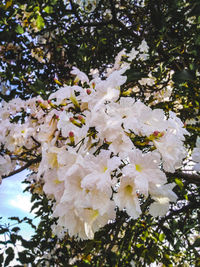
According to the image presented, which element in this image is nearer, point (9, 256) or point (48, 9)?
point (9, 256)

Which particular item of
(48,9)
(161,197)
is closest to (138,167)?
(161,197)

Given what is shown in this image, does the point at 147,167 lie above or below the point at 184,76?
below

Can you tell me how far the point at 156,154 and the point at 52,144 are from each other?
385 mm

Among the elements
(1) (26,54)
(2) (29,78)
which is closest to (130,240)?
(2) (29,78)

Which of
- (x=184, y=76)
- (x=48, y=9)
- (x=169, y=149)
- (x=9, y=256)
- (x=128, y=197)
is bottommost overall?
(x=9, y=256)

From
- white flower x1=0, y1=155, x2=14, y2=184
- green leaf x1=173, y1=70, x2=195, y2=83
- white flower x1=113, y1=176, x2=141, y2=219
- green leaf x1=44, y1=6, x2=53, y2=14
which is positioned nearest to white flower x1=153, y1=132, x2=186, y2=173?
white flower x1=113, y1=176, x2=141, y2=219

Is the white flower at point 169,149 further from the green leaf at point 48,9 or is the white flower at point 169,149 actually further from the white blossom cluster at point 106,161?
the green leaf at point 48,9

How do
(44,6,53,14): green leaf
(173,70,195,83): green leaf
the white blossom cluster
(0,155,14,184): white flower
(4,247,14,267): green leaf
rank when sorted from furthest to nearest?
(44,6,53,14): green leaf < (0,155,14,184): white flower < (4,247,14,267): green leaf < (173,70,195,83): green leaf < the white blossom cluster

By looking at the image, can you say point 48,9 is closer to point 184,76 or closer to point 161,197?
point 184,76

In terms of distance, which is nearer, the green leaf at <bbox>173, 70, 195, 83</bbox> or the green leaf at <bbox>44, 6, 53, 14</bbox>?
the green leaf at <bbox>173, 70, 195, 83</bbox>

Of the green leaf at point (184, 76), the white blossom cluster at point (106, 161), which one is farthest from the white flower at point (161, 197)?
the green leaf at point (184, 76)

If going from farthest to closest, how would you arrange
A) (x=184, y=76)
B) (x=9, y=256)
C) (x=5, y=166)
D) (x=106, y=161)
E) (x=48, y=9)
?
(x=48, y=9) → (x=5, y=166) → (x=9, y=256) → (x=184, y=76) → (x=106, y=161)

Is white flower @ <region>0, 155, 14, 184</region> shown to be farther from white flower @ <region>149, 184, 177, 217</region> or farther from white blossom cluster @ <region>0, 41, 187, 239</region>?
white flower @ <region>149, 184, 177, 217</region>

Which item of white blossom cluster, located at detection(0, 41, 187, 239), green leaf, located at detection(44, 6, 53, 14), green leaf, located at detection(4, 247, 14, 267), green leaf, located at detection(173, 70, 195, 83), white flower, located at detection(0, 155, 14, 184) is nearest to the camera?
white blossom cluster, located at detection(0, 41, 187, 239)
